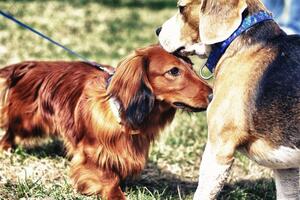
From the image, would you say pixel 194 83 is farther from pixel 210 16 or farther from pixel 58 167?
pixel 58 167

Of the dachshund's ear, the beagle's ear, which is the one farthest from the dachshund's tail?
the beagle's ear

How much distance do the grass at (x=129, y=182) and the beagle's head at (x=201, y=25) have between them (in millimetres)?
1101

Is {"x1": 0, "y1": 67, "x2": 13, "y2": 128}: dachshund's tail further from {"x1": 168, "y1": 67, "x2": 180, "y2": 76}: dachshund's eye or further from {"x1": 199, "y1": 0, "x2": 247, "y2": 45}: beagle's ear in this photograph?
{"x1": 199, "y1": 0, "x2": 247, "y2": 45}: beagle's ear

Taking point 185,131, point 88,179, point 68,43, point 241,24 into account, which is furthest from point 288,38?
point 68,43

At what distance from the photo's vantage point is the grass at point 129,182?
16.6 feet

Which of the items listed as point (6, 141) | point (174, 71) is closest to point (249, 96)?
point (174, 71)

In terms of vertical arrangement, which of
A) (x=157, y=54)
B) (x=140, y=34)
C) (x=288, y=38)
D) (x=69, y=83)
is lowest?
(x=140, y=34)

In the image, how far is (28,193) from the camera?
4762 millimetres

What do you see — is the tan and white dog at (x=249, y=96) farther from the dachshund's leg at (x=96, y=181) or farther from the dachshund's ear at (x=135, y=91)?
the dachshund's leg at (x=96, y=181)

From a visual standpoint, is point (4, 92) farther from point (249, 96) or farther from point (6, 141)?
point (249, 96)

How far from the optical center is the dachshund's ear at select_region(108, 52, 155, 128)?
4719 millimetres

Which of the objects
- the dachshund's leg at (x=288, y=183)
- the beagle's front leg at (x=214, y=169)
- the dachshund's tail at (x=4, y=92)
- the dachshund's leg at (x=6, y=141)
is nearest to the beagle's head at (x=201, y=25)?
the beagle's front leg at (x=214, y=169)

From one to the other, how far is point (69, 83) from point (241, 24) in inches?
69.6

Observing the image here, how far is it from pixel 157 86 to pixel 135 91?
188mm
